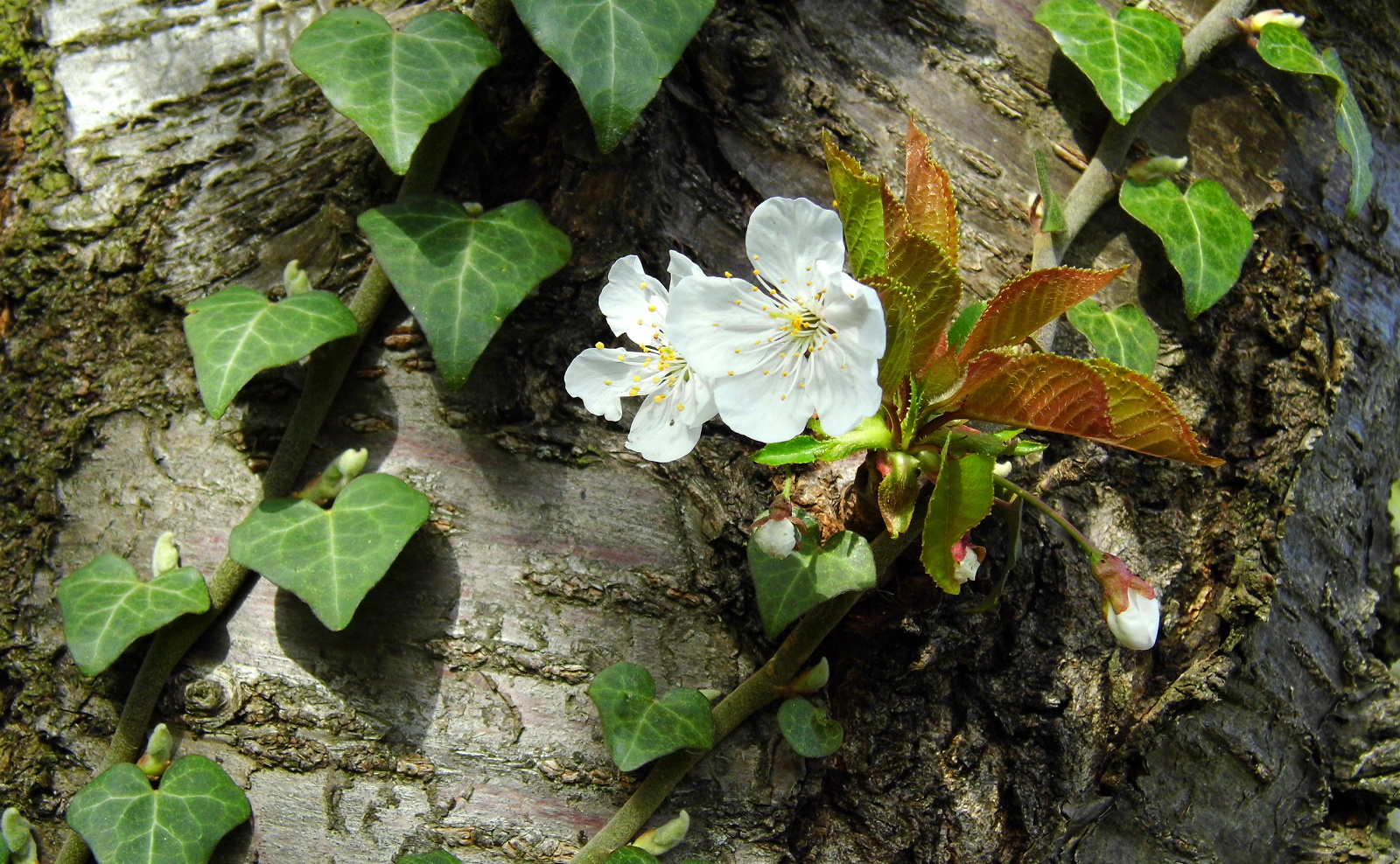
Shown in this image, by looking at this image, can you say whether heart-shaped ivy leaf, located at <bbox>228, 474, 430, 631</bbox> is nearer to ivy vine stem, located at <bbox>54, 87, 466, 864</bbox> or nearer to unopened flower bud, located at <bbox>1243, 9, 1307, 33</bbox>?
ivy vine stem, located at <bbox>54, 87, 466, 864</bbox>

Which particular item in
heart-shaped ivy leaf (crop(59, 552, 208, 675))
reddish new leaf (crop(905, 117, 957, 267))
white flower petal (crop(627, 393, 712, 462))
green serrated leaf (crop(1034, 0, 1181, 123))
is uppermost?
green serrated leaf (crop(1034, 0, 1181, 123))

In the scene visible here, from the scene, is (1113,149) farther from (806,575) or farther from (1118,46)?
(806,575)

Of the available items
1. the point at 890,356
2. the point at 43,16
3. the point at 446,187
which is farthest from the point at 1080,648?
the point at 43,16

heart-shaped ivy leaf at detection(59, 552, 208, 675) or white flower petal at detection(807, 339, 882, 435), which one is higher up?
white flower petal at detection(807, 339, 882, 435)

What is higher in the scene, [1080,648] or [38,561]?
[1080,648]

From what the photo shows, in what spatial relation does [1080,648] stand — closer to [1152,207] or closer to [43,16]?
[1152,207]

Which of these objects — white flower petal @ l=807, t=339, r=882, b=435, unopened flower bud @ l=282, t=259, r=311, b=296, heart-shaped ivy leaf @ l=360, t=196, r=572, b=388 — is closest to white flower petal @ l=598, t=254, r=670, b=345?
heart-shaped ivy leaf @ l=360, t=196, r=572, b=388

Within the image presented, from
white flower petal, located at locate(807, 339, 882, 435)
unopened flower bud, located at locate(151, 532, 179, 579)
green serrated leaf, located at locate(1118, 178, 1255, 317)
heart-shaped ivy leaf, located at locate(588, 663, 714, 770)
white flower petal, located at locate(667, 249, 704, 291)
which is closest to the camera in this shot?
white flower petal, located at locate(807, 339, 882, 435)

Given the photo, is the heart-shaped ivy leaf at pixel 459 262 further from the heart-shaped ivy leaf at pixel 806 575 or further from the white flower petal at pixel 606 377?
the heart-shaped ivy leaf at pixel 806 575

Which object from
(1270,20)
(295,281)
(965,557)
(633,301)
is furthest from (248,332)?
(1270,20)
